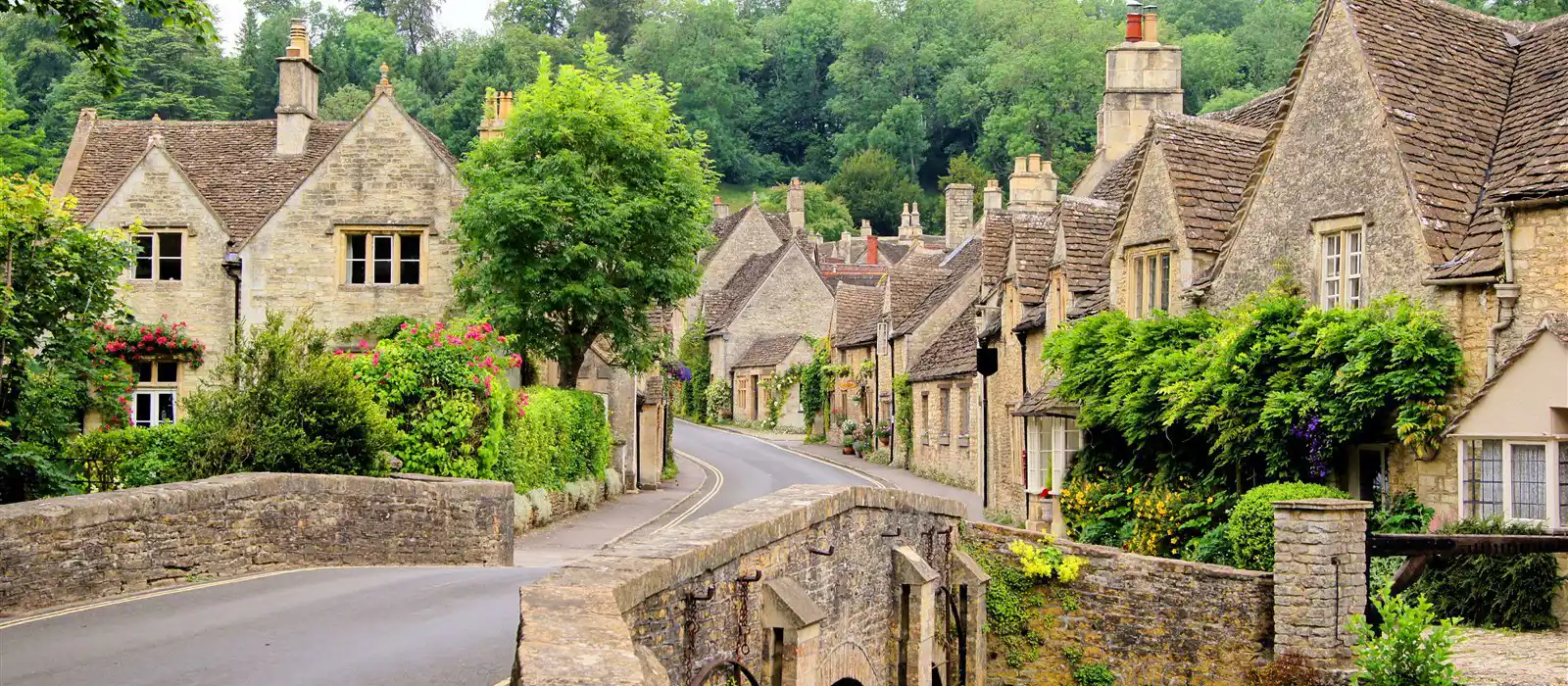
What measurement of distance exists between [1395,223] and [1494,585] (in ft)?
15.3

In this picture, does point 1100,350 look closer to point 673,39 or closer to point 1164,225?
point 1164,225

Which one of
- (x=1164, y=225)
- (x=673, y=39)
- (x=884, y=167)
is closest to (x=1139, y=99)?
(x=1164, y=225)

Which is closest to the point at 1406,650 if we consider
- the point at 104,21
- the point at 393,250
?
the point at 104,21

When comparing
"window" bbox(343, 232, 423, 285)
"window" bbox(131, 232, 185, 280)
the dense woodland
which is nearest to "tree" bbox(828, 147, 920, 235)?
the dense woodland

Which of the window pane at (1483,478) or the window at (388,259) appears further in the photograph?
the window at (388,259)

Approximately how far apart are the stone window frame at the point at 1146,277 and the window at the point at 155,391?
1911 centimetres

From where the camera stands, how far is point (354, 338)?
3409 centimetres

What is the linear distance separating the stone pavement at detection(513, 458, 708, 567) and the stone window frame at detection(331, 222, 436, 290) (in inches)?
244

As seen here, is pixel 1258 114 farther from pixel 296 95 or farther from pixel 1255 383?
pixel 296 95

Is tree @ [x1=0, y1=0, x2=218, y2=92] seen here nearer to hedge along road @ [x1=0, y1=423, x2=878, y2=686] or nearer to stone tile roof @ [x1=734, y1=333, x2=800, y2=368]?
hedge along road @ [x1=0, y1=423, x2=878, y2=686]

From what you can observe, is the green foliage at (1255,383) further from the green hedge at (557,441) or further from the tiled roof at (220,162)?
the tiled roof at (220,162)

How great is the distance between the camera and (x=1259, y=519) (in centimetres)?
2109

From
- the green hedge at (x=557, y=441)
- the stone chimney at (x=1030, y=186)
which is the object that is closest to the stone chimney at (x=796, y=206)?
the stone chimney at (x=1030, y=186)

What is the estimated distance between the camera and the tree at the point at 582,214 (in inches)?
1241
